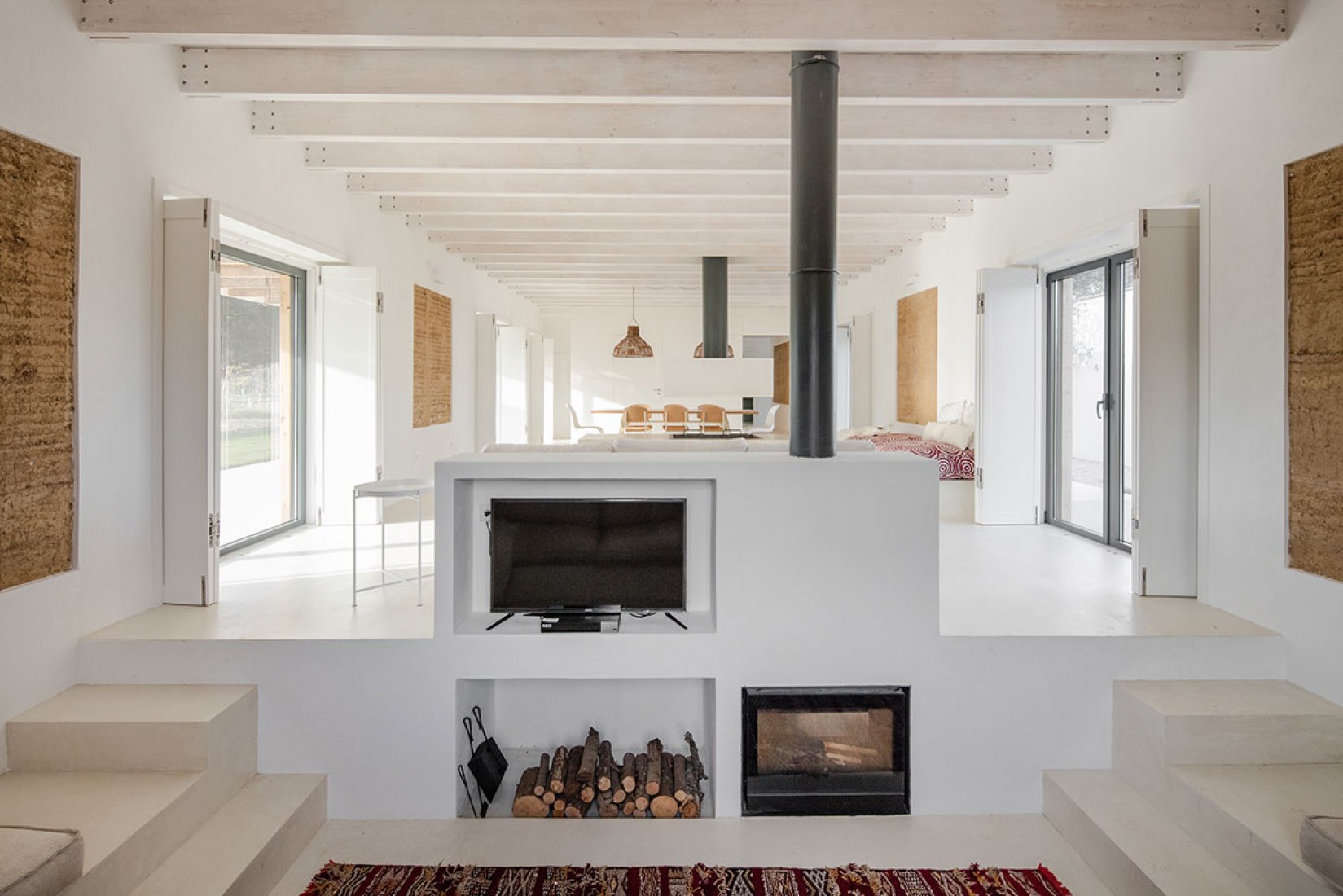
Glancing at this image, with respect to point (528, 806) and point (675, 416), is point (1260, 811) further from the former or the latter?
point (675, 416)

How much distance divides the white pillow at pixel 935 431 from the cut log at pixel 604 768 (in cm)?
463

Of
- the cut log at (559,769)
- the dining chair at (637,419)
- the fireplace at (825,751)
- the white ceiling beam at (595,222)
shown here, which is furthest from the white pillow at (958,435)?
the cut log at (559,769)

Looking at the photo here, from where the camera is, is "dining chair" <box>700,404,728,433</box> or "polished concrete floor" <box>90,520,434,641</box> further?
"dining chair" <box>700,404,728,433</box>

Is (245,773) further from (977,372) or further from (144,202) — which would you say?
(977,372)

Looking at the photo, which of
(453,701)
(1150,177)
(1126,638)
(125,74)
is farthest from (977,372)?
(125,74)

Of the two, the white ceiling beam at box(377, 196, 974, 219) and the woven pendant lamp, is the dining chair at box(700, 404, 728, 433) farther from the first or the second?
the white ceiling beam at box(377, 196, 974, 219)

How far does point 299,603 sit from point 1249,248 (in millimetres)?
4338

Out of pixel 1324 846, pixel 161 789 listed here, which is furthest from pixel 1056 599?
pixel 161 789

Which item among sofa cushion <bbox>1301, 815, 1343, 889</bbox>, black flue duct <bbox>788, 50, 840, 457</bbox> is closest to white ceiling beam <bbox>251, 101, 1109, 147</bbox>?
black flue duct <bbox>788, 50, 840, 457</bbox>

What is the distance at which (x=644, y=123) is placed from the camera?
443 centimetres

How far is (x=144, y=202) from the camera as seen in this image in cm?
353

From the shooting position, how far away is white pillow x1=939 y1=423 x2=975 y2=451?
6.72 meters

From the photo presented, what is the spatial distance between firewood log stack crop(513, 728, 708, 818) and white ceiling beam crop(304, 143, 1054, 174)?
339 cm

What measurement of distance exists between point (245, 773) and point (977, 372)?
5.26 metres
